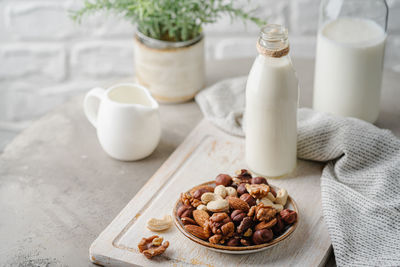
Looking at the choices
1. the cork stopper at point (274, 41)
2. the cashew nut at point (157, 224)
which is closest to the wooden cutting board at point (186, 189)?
the cashew nut at point (157, 224)

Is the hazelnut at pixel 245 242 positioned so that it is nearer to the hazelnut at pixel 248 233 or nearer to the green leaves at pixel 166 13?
the hazelnut at pixel 248 233

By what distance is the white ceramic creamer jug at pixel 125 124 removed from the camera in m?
0.98

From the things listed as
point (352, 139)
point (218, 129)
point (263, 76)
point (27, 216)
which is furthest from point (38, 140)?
point (352, 139)

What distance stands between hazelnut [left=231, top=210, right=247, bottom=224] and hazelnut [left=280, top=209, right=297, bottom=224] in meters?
0.06

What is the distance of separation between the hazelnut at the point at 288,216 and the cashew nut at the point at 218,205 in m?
0.08

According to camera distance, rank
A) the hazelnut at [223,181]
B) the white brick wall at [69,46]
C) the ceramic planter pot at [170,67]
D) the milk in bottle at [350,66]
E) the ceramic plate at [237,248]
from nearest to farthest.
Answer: the ceramic plate at [237,248]
the hazelnut at [223,181]
the milk in bottle at [350,66]
the ceramic planter pot at [170,67]
the white brick wall at [69,46]

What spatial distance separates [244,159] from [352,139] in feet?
0.66

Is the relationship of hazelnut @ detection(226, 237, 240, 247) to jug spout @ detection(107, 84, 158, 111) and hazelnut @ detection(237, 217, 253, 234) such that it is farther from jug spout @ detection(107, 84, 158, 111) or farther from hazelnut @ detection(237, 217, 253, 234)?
jug spout @ detection(107, 84, 158, 111)

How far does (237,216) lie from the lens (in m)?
0.79

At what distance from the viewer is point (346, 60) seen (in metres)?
1.03

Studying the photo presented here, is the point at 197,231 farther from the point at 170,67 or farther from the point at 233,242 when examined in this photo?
the point at 170,67

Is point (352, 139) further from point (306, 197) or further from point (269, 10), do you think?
point (269, 10)

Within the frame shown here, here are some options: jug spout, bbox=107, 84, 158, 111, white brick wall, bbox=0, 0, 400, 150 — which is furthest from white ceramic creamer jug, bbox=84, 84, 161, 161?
white brick wall, bbox=0, 0, 400, 150

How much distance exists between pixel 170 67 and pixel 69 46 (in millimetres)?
797
